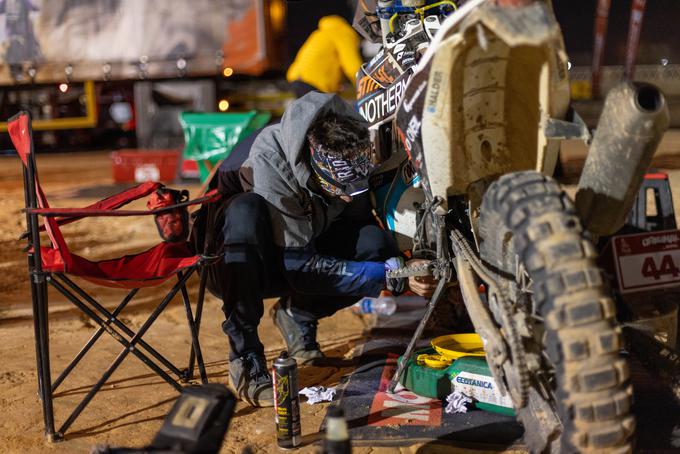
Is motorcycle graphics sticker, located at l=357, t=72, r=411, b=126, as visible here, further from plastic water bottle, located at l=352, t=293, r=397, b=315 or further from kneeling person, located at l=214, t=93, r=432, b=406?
plastic water bottle, located at l=352, t=293, r=397, b=315

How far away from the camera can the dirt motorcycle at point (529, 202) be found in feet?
7.50

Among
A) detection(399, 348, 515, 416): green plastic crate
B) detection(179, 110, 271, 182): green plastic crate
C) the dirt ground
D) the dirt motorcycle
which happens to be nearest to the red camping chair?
the dirt ground

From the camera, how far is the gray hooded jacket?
3.51 m

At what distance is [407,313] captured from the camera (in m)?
4.87

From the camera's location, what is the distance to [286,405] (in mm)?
3041

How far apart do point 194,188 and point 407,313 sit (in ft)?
16.4

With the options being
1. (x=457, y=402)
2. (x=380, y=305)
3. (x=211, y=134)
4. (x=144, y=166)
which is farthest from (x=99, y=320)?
(x=144, y=166)

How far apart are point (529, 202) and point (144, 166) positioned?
899 centimetres

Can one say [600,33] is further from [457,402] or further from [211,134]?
[457,402]

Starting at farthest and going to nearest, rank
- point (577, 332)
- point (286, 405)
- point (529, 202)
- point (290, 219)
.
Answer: point (290, 219)
point (286, 405)
point (529, 202)
point (577, 332)

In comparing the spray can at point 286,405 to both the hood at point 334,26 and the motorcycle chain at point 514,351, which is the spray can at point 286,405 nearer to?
the motorcycle chain at point 514,351

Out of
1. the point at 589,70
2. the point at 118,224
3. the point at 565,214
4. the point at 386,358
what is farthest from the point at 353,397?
the point at 589,70

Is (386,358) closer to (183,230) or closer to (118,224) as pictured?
(183,230)

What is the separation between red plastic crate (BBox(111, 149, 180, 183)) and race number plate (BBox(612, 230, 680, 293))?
26.4 feet
